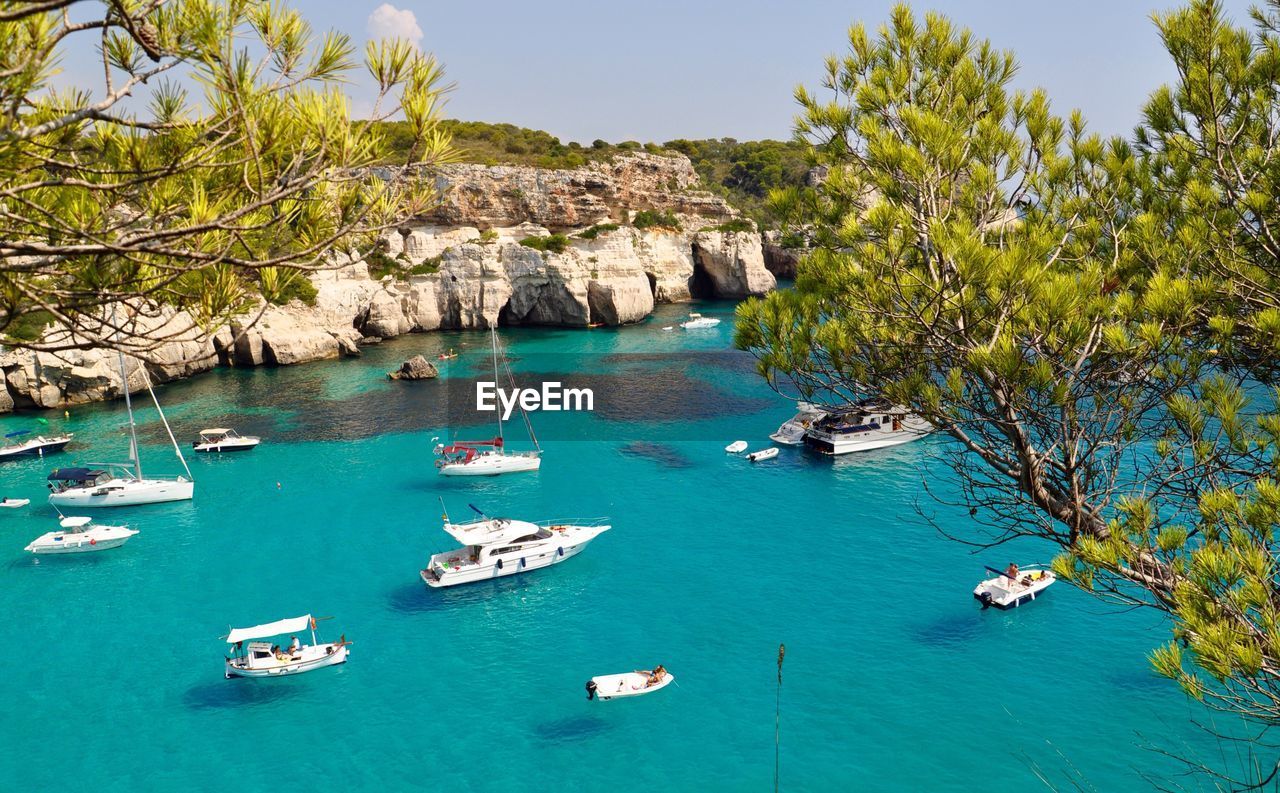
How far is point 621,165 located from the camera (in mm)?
93812

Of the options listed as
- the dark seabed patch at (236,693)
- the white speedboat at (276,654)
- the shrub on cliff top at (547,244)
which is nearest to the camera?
the dark seabed patch at (236,693)

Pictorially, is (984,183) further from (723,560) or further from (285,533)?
(285,533)

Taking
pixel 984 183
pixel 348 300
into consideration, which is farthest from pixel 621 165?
pixel 984 183

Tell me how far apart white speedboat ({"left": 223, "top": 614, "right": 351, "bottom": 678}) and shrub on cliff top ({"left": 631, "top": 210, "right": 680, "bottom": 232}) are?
7291 centimetres

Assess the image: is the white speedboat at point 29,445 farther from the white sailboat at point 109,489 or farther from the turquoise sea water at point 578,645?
the white sailboat at point 109,489

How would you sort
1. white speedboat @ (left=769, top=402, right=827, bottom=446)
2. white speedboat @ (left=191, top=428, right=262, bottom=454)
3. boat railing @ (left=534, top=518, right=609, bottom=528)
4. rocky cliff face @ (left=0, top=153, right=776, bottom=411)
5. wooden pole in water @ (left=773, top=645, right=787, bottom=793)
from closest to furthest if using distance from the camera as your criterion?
wooden pole in water @ (left=773, top=645, right=787, bottom=793) < boat railing @ (left=534, top=518, right=609, bottom=528) < white speedboat @ (left=191, top=428, right=262, bottom=454) < white speedboat @ (left=769, top=402, right=827, bottom=446) < rocky cliff face @ (left=0, top=153, right=776, bottom=411)

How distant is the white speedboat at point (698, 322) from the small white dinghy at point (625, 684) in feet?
197

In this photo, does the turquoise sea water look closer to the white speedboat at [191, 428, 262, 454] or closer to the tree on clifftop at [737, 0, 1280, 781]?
the white speedboat at [191, 428, 262, 454]

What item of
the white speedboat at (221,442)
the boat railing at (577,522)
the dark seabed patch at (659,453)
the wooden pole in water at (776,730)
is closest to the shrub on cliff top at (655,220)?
the dark seabed patch at (659,453)

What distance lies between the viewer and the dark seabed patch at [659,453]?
4297 centimetres

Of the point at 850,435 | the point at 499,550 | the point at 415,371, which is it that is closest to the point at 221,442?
the point at 415,371

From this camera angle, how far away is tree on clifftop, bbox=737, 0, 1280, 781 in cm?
913

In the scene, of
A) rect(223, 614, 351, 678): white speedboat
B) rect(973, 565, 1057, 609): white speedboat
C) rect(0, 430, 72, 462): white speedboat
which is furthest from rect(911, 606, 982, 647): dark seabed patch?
rect(0, 430, 72, 462): white speedboat

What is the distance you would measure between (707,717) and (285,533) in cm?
2126
